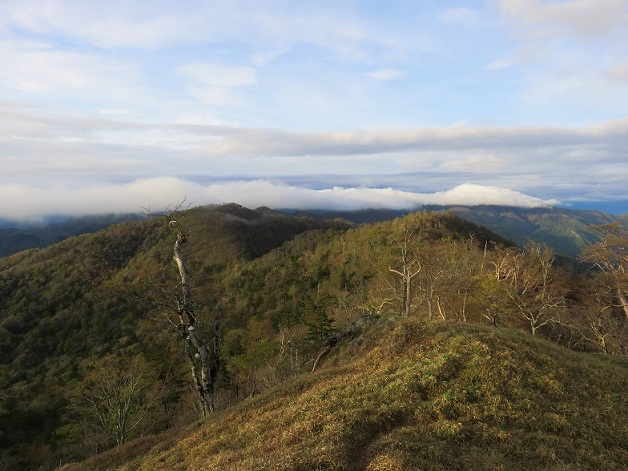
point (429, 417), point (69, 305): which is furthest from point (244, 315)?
point (429, 417)

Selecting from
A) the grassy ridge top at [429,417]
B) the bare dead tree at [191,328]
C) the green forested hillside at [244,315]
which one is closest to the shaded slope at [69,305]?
the green forested hillside at [244,315]

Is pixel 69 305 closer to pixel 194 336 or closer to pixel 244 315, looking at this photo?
pixel 244 315

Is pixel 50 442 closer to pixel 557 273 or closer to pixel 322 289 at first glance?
pixel 322 289

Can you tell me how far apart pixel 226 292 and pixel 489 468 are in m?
124

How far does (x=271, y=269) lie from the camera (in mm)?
127125

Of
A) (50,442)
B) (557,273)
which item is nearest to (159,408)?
(50,442)

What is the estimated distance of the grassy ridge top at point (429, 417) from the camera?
9625 mm

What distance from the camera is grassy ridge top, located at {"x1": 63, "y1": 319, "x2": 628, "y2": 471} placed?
379 inches

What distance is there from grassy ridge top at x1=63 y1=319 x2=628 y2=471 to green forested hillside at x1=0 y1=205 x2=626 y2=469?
0.56 feet

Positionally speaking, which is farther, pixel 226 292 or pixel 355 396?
pixel 226 292

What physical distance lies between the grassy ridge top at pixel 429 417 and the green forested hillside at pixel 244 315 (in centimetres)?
17

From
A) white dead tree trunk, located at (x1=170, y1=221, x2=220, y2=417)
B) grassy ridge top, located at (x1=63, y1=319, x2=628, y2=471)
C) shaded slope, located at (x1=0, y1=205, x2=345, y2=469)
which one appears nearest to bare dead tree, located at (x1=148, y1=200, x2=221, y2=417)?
white dead tree trunk, located at (x1=170, y1=221, x2=220, y2=417)

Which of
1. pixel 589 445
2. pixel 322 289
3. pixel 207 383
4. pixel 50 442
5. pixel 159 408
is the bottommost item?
pixel 50 442

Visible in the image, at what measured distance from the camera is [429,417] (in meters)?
11.5
